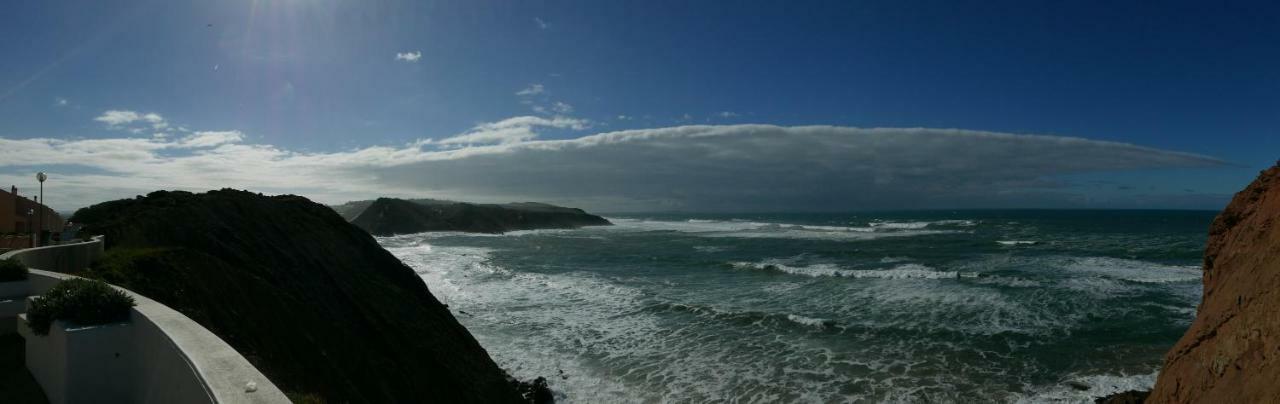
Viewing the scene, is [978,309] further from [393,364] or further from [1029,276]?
[393,364]

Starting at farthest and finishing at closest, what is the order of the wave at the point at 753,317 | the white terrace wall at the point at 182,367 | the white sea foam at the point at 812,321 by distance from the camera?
the wave at the point at 753,317 → the white sea foam at the point at 812,321 → the white terrace wall at the point at 182,367

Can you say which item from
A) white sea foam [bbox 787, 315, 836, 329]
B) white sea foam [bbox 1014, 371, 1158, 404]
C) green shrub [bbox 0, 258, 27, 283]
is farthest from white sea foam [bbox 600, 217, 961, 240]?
green shrub [bbox 0, 258, 27, 283]

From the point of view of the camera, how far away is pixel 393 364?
11078 millimetres

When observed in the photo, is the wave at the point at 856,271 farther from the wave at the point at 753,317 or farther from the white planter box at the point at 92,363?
the white planter box at the point at 92,363

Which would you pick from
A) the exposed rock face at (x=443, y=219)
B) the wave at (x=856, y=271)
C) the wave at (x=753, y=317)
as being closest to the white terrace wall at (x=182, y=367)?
the wave at (x=753, y=317)

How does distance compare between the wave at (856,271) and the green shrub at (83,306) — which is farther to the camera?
the wave at (856,271)

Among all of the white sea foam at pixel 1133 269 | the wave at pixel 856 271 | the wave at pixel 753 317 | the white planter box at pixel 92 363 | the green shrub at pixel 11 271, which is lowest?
the wave at pixel 753 317

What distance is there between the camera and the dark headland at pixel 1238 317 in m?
6.24

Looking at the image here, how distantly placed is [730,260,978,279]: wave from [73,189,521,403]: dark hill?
21.9 m

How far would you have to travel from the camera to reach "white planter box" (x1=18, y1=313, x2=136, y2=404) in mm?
5551

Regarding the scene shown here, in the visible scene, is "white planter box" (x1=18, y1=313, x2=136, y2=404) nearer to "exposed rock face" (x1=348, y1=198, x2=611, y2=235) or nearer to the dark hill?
the dark hill

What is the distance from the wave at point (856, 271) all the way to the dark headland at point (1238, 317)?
21782 mm

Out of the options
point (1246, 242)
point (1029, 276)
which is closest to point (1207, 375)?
point (1246, 242)

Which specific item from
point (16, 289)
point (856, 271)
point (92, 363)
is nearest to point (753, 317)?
point (856, 271)
